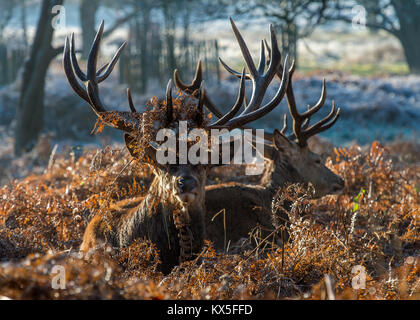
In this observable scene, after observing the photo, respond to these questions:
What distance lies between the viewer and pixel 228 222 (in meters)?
5.94

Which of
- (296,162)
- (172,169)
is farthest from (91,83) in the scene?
(296,162)

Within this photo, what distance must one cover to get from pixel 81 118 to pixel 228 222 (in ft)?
34.7

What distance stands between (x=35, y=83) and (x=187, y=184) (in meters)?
9.98

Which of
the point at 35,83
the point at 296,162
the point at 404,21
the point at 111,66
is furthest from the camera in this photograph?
the point at 404,21

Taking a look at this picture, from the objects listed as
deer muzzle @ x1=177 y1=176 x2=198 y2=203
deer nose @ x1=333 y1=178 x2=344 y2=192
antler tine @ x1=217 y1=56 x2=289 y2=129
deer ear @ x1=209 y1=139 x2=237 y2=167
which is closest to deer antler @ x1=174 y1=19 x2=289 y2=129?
antler tine @ x1=217 y1=56 x2=289 y2=129

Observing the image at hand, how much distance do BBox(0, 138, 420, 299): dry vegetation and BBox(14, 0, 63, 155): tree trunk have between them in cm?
560

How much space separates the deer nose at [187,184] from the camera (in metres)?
4.08

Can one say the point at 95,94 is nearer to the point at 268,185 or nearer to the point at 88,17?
the point at 268,185

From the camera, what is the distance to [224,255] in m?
4.20

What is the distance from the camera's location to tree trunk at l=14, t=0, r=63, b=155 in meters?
12.8

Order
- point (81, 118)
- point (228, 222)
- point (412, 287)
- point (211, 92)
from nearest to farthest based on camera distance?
point (412, 287) < point (228, 222) < point (81, 118) < point (211, 92)

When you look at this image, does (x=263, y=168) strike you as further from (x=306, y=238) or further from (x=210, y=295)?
(x=210, y=295)

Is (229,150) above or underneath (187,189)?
above
